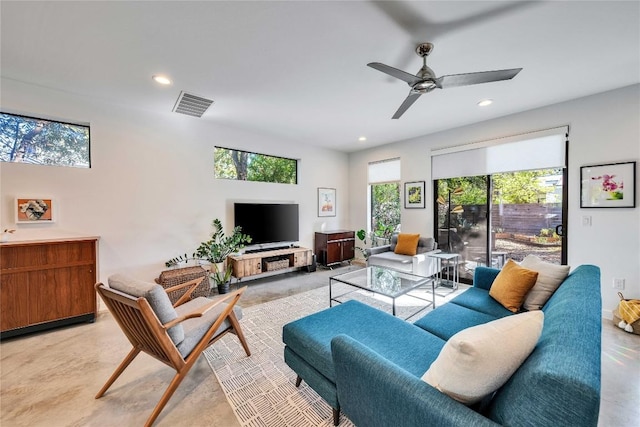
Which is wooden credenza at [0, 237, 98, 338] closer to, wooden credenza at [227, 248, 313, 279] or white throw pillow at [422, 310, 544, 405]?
wooden credenza at [227, 248, 313, 279]

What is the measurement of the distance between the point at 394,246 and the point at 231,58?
386cm

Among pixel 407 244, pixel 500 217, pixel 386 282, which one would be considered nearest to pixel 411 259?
pixel 407 244

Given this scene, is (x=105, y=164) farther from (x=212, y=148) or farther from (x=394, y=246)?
(x=394, y=246)

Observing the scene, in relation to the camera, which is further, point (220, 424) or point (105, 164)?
point (105, 164)

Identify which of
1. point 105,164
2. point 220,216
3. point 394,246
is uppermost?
point 105,164

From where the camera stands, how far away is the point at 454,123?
401cm

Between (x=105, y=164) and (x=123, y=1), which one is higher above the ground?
(x=123, y=1)

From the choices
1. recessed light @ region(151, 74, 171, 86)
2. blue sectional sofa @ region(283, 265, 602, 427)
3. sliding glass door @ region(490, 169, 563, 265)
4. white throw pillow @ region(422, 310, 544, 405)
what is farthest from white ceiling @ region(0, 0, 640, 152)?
white throw pillow @ region(422, 310, 544, 405)

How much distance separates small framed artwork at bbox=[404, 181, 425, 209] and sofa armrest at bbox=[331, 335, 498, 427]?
4008 mm

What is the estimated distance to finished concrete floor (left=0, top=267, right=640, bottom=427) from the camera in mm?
1599

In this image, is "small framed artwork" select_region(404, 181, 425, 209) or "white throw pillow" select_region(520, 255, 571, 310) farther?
"small framed artwork" select_region(404, 181, 425, 209)

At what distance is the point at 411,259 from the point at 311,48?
3.26 metres

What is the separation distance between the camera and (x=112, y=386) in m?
1.87

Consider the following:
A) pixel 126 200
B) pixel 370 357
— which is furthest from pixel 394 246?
pixel 126 200
